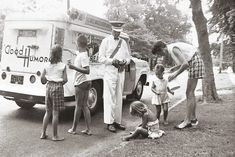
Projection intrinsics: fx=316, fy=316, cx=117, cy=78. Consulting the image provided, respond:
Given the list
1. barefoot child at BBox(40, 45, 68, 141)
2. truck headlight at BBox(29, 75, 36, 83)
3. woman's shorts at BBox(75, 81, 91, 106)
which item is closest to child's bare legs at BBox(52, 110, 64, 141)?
barefoot child at BBox(40, 45, 68, 141)

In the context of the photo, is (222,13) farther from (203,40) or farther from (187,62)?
(187,62)

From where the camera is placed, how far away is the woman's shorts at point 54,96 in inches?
207

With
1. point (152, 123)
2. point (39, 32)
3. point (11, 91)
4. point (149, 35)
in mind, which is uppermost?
point (149, 35)

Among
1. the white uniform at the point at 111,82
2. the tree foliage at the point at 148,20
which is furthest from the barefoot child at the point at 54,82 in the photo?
the tree foliage at the point at 148,20

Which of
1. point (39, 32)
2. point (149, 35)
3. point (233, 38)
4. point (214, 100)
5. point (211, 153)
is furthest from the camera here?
point (149, 35)

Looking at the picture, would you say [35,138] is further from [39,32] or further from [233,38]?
[233,38]

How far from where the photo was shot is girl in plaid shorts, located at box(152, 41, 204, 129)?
5.60 m

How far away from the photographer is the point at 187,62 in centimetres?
566

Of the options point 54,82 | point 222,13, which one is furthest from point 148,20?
point 54,82

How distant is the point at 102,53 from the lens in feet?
20.8

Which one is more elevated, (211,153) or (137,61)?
(137,61)

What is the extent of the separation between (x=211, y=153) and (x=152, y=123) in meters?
1.18

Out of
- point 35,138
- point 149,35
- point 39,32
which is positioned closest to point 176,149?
point 35,138

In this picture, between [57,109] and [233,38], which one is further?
[233,38]
